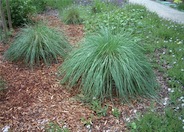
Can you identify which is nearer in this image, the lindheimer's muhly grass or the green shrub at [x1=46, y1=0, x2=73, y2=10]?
the lindheimer's muhly grass

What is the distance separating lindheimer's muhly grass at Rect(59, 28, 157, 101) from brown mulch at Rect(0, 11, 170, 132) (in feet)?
0.52

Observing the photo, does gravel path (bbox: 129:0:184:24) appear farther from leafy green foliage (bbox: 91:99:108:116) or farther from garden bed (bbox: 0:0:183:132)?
leafy green foliage (bbox: 91:99:108:116)

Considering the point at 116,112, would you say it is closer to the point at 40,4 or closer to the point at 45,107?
the point at 45,107

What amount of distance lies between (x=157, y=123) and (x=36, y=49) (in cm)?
213

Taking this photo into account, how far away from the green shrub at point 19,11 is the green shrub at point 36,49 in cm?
155

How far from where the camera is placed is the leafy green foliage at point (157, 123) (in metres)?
2.30

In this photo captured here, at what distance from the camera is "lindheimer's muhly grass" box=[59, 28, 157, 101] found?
108 inches

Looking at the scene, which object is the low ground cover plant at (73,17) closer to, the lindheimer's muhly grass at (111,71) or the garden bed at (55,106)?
the garden bed at (55,106)

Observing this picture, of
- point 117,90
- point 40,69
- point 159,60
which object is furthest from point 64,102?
point 159,60

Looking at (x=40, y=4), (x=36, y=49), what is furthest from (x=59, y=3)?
(x=36, y=49)

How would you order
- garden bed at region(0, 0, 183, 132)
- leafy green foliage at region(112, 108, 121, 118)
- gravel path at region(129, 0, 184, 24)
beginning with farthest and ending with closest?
gravel path at region(129, 0, 184, 24) → leafy green foliage at region(112, 108, 121, 118) → garden bed at region(0, 0, 183, 132)

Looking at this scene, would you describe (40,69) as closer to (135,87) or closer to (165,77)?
(135,87)

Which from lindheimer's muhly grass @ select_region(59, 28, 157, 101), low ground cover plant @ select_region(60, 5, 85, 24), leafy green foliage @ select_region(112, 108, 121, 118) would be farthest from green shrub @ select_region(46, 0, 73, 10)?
leafy green foliage @ select_region(112, 108, 121, 118)

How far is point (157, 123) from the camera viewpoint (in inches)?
93.4
